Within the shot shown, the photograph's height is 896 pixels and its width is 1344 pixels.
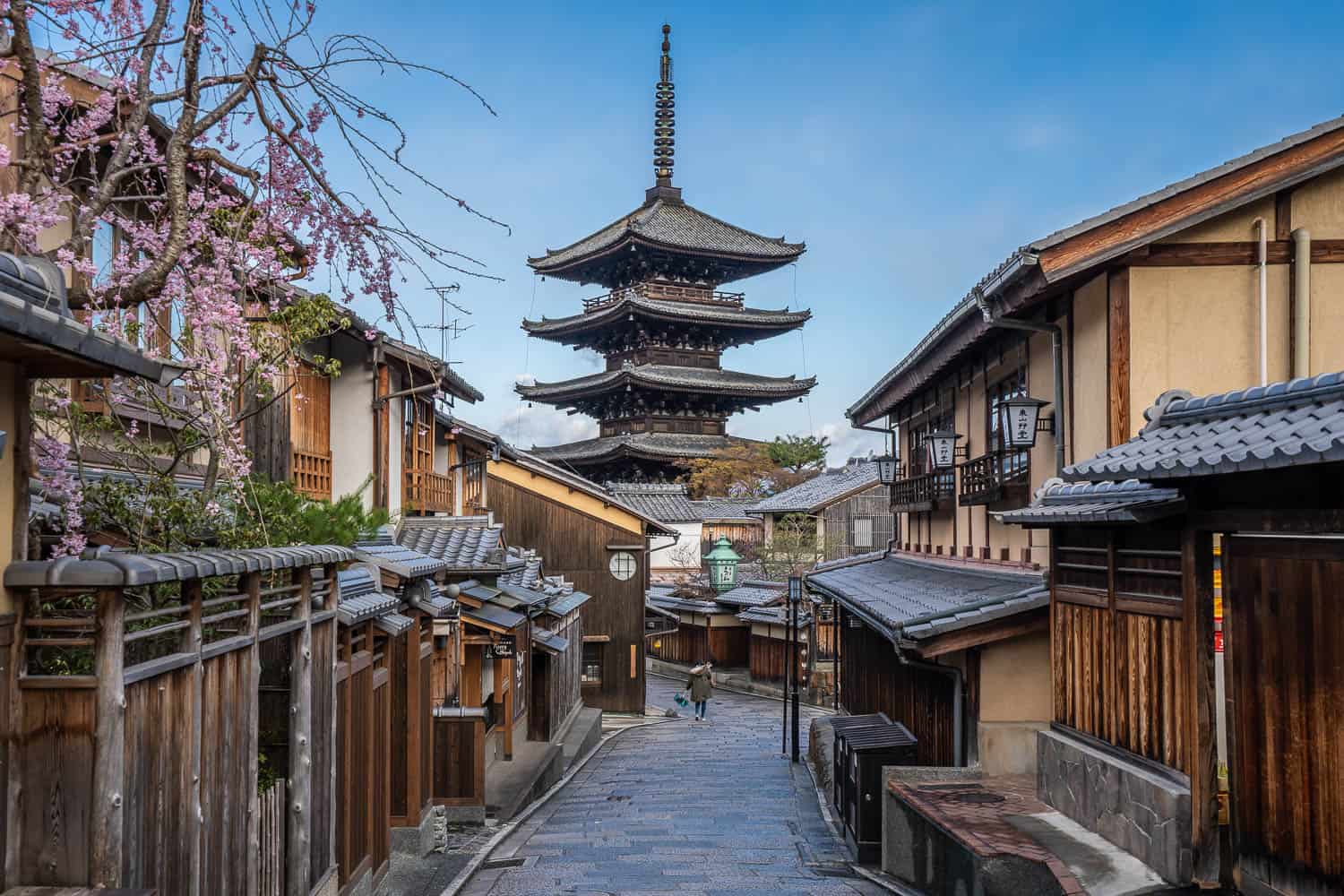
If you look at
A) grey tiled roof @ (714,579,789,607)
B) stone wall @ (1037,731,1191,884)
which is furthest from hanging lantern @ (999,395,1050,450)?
grey tiled roof @ (714,579,789,607)

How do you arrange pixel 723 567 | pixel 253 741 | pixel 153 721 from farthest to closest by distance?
pixel 723 567 < pixel 253 741 < pixel 153 721

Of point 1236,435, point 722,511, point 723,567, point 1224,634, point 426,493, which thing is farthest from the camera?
point 722,511

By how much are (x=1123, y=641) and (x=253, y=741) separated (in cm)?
647

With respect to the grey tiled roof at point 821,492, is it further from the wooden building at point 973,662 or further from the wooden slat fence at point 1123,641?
the wooden slat fence at point 1123,641

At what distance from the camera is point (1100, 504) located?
8.81 m

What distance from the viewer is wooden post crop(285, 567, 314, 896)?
7.68 meters

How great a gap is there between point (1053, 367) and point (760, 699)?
89.2 feet

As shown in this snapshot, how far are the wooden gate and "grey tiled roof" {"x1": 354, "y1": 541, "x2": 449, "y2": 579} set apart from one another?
7.43 metres

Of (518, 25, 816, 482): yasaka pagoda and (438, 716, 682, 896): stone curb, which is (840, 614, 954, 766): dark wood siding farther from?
(518, 25, 816, 482): yasaka pagoda

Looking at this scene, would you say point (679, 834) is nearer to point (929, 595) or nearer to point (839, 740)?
point (839, 740)

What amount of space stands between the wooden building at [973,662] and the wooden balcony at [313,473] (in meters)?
7.70

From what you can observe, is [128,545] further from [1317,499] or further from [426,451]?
[426,451]

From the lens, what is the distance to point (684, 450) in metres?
49.6

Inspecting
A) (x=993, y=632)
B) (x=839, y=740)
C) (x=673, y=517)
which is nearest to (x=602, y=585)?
(x=673, y=517)
